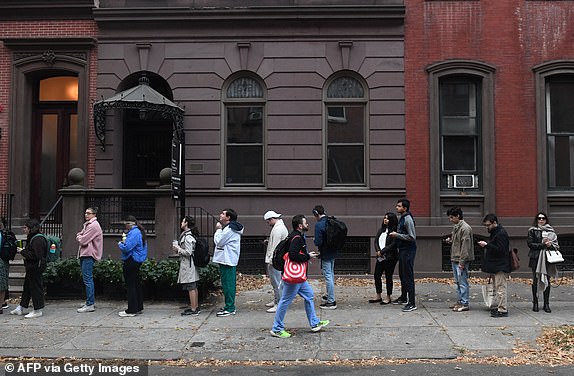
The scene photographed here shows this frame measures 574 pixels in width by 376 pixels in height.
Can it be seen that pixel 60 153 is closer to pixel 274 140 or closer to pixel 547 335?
pixel 274 140

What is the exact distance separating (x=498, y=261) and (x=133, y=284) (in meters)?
6.49

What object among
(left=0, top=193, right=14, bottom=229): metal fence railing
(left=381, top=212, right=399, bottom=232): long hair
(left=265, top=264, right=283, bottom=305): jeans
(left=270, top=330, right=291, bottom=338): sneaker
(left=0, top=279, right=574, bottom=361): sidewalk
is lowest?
(left=0, top=279, right=574, bottom=361): sidewalk

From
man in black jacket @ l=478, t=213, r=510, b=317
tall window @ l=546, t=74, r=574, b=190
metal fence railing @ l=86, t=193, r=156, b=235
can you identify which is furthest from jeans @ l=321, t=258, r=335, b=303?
tall window @ l=546, t=74, r=574, b=190

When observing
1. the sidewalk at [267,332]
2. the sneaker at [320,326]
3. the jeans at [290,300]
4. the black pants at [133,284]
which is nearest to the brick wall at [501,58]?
→ the sidewalk at [267,332]

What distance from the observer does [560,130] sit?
45.3 feet

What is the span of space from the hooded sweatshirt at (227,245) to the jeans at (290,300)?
1.78 m

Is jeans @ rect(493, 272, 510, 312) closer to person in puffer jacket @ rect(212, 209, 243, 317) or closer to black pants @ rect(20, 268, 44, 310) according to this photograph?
person in puffer jacket @ rect(212, 209, 243, 317)

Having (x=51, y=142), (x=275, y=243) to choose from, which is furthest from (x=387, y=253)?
(x=51, y=142)

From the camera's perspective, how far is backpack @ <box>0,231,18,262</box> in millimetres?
9719

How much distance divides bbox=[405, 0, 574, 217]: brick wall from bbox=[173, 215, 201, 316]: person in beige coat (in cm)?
622

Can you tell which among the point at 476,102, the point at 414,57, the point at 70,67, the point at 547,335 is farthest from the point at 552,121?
the point at 70,67

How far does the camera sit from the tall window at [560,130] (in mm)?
13750

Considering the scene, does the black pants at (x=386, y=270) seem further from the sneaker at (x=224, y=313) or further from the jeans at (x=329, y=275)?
the sneaker at (x=224, y=313)

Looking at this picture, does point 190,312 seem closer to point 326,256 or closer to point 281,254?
point 281,254
